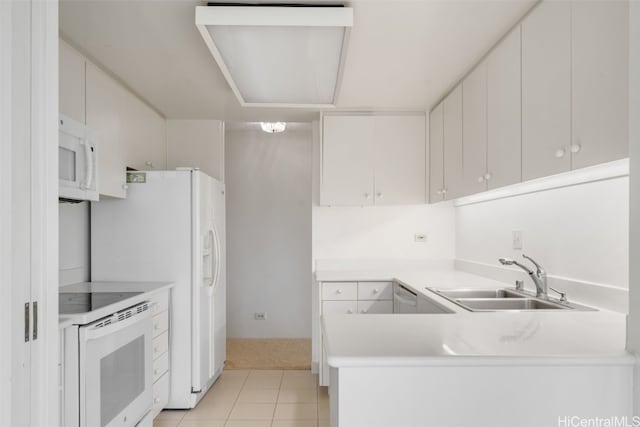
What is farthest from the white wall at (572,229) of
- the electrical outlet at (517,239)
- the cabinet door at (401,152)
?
the cabinet door at (401,152)

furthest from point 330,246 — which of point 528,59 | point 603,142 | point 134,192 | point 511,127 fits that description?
point 603,142

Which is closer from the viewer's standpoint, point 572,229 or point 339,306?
point 572,229

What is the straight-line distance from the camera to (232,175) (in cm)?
483

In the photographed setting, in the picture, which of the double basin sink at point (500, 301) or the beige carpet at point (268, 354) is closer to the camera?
the double basin sink at point (500, 301)

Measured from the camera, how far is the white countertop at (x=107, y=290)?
1745mm

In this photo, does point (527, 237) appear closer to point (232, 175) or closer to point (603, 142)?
point (603, 142)

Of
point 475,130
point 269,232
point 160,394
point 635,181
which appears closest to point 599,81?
point 635,181

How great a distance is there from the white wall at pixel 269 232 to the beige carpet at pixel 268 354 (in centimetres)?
16

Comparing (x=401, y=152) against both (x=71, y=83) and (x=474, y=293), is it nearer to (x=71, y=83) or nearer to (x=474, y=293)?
(x=474, y=293)

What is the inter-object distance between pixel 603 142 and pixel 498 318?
2.16 ft

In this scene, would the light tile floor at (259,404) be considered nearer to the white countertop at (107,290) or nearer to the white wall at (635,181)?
the white countertop at (107,290)

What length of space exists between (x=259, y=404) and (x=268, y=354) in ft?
3.96

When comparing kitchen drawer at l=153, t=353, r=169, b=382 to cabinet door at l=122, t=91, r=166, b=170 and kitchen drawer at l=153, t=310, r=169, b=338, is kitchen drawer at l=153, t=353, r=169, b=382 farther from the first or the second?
cabinet door at l=122, t=91, r=166, b=170

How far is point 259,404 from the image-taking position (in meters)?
2.96
